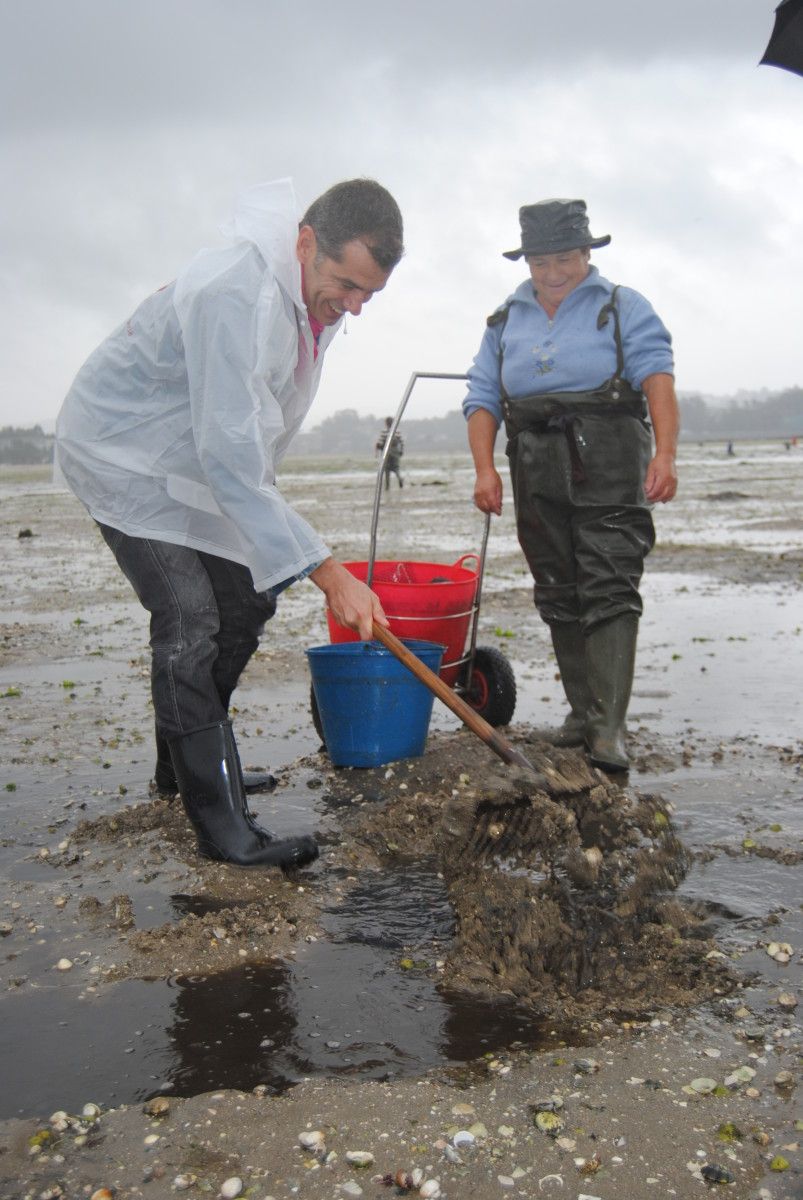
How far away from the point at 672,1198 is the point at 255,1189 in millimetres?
741

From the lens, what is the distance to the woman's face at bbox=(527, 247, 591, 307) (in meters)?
4.36

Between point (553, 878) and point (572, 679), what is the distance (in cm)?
167

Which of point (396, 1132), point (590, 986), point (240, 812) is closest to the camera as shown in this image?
point (396, 1132)

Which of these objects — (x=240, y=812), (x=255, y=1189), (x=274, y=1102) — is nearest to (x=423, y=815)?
(x=240, y=812)

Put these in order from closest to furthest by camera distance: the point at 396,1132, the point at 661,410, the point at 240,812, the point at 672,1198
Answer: the point at 672,1198 < the point at 396,1132 < the point at 240,812 < the point at 661,410

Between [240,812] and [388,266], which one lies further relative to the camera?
[240,812]

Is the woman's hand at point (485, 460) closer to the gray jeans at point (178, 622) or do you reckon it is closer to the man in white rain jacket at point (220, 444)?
the man in white rain jacket at point (220, 444)

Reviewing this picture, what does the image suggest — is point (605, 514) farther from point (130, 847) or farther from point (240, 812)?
point (130, 847)

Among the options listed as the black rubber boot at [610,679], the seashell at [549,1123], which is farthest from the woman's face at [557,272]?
the seashell at [549,1123]

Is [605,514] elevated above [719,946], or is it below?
above

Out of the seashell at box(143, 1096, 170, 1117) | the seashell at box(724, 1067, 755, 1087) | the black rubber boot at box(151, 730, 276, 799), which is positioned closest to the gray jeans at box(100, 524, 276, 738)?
the black rubber boot at box(151, 730, 276, 799)

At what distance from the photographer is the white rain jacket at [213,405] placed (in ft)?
10.1

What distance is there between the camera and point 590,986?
2.72 metres

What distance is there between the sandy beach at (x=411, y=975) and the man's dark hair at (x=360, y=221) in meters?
1.64
